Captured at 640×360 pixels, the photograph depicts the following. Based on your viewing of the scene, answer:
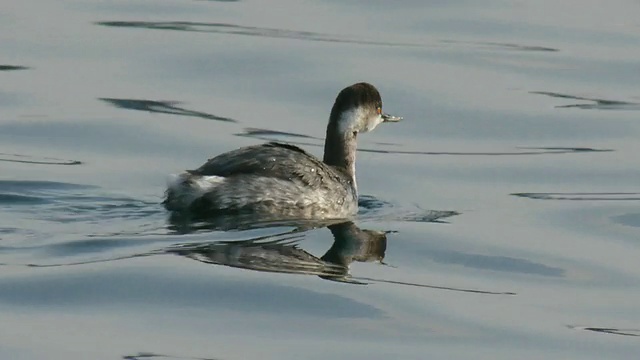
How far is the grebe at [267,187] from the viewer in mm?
10391

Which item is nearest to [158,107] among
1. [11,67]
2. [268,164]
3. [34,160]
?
[11,67]

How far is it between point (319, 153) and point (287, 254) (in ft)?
11.9

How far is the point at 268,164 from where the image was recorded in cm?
1058

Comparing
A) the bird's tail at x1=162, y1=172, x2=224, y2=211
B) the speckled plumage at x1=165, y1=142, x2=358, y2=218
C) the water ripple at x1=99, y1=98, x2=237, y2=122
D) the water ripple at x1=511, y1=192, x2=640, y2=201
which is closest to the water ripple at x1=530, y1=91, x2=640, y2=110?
the water ripple at x1=511, y1=192, x2=640, y2=201

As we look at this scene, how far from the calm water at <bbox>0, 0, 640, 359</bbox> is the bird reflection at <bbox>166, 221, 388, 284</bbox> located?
0.09 ft

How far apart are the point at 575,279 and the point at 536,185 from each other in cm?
268

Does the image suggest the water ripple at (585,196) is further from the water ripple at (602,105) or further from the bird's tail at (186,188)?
the water ripple at (602,105)

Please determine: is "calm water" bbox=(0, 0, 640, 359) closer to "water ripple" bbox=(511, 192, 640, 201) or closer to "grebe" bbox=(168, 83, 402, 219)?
"water ripple" bbox=(511, 192, 640, 201)

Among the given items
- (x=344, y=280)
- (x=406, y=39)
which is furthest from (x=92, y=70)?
(x=344, y=280)

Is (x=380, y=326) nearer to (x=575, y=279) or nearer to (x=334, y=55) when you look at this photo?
(x=575, y=279)

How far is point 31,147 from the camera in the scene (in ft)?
41.7

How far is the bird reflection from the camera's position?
9.28 metres

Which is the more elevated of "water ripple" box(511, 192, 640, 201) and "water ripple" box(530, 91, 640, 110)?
"water ripple" box(530, 91, 640, 110)

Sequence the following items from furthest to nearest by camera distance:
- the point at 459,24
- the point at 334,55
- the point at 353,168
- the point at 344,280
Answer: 1. the point at 459,24
2. the point at 334,55
3. the point at 353,168
4. the point at 344,280
